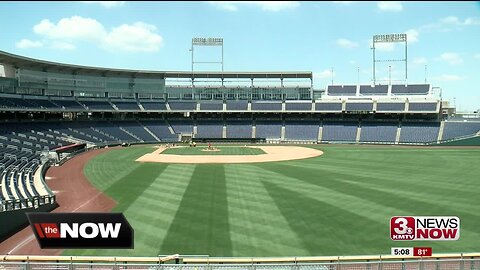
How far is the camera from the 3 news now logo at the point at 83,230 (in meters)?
13.6

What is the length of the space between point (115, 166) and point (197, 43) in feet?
212

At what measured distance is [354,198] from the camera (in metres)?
29.3

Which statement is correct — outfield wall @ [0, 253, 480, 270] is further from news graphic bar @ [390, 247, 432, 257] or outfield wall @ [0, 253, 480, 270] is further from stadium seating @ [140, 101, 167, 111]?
stadium seating @ [140, 101, 167, 111]

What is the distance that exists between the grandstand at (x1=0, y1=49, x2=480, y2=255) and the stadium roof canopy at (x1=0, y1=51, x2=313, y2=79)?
0.23m

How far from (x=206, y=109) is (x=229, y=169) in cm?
5219

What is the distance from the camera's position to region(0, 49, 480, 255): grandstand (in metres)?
72.4

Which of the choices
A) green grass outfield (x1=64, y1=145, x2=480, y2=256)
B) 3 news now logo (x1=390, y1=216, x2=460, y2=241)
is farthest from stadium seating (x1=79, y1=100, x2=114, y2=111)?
3 news now logo (x1=390, y1=216, x2=460, y2=241)

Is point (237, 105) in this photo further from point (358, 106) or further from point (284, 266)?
point (284, 266)

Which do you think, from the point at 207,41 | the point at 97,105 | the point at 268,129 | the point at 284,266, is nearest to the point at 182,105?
the point at 97,105

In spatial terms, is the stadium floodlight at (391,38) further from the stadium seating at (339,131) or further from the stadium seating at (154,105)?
the stadium seating at (154,105)

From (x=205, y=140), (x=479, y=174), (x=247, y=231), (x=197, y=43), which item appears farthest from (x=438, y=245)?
(x=197, y=43)

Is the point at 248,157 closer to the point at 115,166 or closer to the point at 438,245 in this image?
the point at 115,166

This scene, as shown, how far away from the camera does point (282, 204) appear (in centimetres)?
2758

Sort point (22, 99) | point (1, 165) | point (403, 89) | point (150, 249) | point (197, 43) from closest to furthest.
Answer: point (150, 249), point (1, 165), point (22, 99), point (403, 89), point (197, 43)
